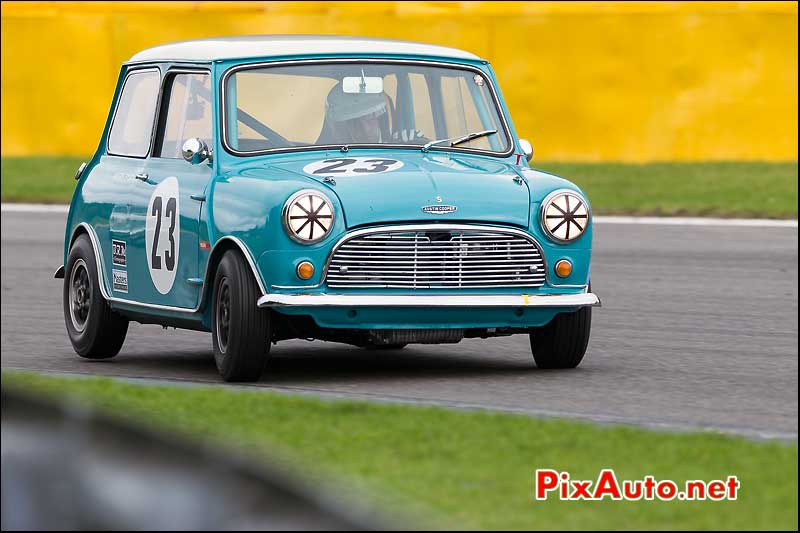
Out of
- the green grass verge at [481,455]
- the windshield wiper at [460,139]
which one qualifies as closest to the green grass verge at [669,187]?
A: the windshield wiper at [460,139]

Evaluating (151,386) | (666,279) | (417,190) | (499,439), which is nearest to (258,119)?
(417,190)

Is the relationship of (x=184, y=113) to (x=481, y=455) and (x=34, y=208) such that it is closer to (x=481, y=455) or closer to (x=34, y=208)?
(x=481, y=455)

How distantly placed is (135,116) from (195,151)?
3.98 feet

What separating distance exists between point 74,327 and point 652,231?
782 cm

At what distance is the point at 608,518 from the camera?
14.6ft

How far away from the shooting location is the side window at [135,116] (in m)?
8.95

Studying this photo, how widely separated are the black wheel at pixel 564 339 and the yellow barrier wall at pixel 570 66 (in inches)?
451

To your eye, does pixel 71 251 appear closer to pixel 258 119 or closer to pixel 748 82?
pixel 258 119

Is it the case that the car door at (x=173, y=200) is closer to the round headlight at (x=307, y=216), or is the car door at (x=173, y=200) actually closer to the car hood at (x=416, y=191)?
the car hood at (x=416, y=191)

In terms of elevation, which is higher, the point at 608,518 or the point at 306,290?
the point at 306,290

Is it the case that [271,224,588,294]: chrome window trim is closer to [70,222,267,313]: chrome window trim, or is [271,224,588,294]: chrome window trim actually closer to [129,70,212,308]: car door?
[70,222,267,313]: chrome window trim

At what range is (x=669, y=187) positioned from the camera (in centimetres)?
1841

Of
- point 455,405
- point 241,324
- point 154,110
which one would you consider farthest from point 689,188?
point 455,405

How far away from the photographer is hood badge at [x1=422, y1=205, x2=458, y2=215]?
7476 millimetres
